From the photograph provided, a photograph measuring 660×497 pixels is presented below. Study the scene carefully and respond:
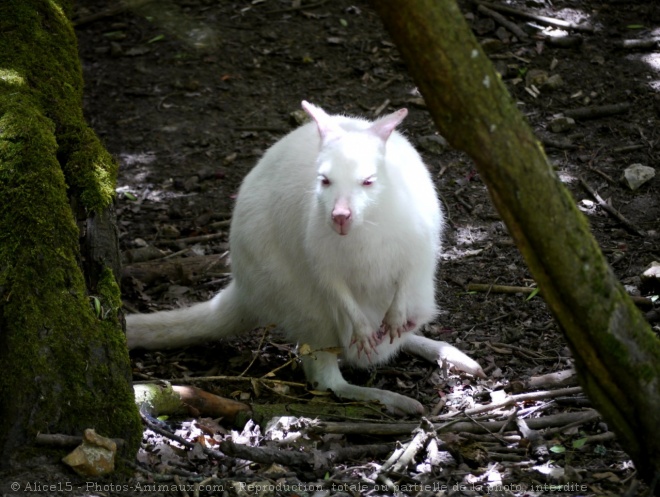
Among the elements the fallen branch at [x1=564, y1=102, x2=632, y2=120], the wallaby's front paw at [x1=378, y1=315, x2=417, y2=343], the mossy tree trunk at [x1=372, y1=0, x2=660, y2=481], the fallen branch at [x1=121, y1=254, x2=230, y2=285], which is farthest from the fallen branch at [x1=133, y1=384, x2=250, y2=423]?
the fallen branch at [x1=564, y1=102, x2=632, y2=120]

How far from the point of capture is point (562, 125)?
625 centimetres

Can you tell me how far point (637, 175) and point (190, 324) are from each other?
123 inches

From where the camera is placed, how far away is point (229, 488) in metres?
3.01

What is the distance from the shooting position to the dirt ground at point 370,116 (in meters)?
3.31

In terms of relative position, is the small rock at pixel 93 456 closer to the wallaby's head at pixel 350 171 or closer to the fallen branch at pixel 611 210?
the wallaby's head at pixel 350 171

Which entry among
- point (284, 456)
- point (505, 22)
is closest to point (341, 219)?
point (284, 456)

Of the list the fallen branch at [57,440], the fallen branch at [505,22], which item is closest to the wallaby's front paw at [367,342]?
the fallen branch at [57,440]

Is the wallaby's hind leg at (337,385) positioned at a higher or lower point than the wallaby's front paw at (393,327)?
lower

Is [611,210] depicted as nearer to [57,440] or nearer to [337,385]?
[337,385]

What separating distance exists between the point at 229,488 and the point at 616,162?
4004 millimetres

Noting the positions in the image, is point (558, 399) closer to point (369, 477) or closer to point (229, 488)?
point (369, 477)

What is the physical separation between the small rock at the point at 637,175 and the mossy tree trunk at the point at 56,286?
11.5ft

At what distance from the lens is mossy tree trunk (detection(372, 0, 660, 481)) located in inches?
94.7

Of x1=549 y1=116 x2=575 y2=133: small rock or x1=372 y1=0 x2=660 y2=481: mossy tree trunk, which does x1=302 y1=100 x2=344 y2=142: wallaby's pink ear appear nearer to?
x1=372 y1=0 x2=660 y2=481: mossy tree trunk
